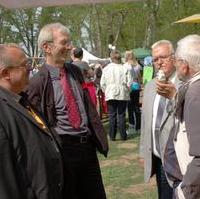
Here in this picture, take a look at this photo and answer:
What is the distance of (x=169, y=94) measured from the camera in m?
3.69

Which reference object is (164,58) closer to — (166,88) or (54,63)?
(166,88)

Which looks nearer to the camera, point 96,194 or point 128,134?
point 96,194

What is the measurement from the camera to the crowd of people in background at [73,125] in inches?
103

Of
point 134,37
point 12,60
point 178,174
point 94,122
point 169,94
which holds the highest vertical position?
point 12,60

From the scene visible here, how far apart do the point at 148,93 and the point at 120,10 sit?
131 ft

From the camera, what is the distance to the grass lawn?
6.36 meters

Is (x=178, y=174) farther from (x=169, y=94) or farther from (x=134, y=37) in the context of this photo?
(x=134, y=37)

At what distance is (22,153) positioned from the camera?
102 inches

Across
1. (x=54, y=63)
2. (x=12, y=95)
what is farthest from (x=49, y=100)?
(x=12, y=95)

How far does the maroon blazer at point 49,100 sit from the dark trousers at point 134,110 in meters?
7.41

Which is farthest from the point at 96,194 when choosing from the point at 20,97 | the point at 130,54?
the point at 130,54

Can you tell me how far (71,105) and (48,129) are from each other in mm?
939

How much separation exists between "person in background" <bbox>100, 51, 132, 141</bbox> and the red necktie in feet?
20.2

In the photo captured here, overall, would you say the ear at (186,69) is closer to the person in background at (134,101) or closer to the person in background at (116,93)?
the person in background at (116,93)
